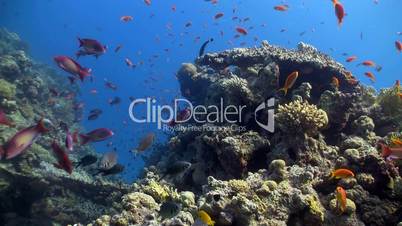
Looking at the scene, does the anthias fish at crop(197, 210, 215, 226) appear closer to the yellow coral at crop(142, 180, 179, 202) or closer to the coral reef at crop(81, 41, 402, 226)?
the coral reef at crop(81, 41, 402, 226)

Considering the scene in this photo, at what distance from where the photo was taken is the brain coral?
21.9 feet

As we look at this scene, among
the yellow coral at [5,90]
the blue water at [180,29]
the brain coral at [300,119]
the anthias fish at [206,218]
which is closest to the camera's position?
the anthias fish at [206,218]

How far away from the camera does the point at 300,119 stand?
669cm

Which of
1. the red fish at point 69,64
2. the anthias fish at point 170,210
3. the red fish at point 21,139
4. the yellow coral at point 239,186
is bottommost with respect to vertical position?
the anthias fish at point 170,210

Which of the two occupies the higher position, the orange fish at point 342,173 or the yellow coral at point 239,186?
the orange fish at point 342,173

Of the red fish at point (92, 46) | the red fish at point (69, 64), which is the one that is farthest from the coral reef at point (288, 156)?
the red fish at point (92, 46)

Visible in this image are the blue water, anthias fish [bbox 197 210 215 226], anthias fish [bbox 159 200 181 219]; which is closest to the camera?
anthias fish [bbox 197 210 215 226]

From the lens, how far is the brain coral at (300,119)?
6672mm

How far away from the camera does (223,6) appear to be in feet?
433

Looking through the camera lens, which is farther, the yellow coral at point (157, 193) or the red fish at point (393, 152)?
the yellow coral at point (157, 193)

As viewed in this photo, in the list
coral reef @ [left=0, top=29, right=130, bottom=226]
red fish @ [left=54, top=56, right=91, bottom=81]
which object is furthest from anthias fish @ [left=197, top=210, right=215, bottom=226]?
coral reef @ [left=0, top=29, right=130, bottom=226]

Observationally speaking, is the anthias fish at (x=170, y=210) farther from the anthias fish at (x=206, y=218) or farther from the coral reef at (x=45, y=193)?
the coral reef at (x=45, y=193)

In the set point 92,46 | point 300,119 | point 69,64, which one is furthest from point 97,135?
point 300,119

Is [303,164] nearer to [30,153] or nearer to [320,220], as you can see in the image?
[320,220]
